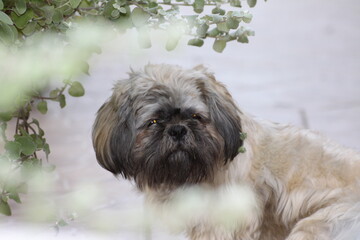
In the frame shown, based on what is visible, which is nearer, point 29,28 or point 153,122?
point 29,28

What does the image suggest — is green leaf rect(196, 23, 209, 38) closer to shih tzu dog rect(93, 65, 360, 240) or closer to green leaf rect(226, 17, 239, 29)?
green leaf rect(226, 17, 239, 29)

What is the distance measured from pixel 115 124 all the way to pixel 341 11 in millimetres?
4401

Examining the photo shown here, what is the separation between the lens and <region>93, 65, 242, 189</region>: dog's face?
88.0 inches

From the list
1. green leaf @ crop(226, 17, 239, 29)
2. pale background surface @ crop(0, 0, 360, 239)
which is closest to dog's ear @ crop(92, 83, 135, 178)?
green leaf @ crop(226, 17, 239, 29)

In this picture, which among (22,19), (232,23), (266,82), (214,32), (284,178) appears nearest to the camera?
(22,19)

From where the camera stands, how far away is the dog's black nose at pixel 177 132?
2193 millimetres

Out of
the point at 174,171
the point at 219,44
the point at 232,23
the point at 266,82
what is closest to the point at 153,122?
the point at 174,171

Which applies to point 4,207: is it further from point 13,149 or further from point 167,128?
point 167,128

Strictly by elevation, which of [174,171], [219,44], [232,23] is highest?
[232,23]

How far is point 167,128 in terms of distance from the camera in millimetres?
2203

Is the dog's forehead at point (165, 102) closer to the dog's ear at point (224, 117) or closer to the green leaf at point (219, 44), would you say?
the dog's ear at point (224, 117)

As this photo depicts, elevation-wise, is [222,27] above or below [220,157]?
above

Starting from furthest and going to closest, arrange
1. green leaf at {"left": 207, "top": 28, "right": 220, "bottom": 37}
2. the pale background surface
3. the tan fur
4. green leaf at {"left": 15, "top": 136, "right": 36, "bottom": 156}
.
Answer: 1. the pale background surface
2. the tan fur
3. green leaf at {"left": 207, "top": 28, "right": 220, "bottom": 37}
4. green leaf at {"left": 15, "top": 136, "right": 36, "bottom": 156}

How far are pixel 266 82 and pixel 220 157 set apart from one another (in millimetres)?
2750
